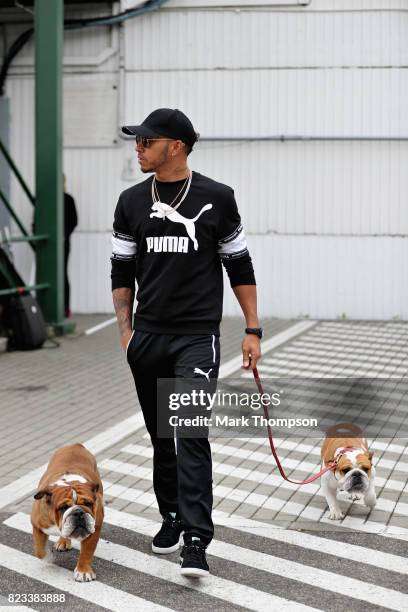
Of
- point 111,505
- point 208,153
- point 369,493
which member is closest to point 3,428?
point 111,505

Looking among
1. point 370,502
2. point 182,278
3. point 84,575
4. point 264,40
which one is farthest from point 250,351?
point 264,40

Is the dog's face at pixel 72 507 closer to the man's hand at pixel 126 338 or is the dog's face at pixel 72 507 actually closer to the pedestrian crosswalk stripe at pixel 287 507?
the man's hand at pixel 126 338

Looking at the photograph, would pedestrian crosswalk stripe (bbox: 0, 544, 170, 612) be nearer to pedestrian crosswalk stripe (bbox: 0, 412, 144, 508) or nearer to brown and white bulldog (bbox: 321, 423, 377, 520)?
pedestrian crosswalk stripe (bbox: 0, 412, 144, 508)

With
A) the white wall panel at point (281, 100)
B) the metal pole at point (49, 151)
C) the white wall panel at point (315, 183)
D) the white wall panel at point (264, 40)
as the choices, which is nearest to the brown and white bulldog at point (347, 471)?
the metal pole at point (49, 151)

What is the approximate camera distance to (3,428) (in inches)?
350

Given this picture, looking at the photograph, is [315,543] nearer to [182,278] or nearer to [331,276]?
[182,278]

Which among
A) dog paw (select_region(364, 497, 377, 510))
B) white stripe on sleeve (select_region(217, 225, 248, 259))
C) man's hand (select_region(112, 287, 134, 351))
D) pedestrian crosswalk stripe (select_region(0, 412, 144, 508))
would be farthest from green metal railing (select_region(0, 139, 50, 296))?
white stripe on sleeve (select_region(217, 225, 248, 259))

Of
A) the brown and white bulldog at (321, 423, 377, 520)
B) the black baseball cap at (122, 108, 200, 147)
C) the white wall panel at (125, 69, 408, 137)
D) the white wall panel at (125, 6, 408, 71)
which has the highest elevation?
the white wall panel at (125, 6, 408, 71)

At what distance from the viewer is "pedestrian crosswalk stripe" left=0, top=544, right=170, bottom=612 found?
500cm

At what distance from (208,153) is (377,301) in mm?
3218

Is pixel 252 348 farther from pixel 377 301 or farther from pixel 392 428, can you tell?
pixel 377 301

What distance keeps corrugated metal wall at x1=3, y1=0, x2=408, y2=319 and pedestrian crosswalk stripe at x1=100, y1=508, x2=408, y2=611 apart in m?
9.96

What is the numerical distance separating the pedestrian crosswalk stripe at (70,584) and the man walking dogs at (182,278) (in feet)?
0.96

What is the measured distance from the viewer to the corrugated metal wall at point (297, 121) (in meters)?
15.4
